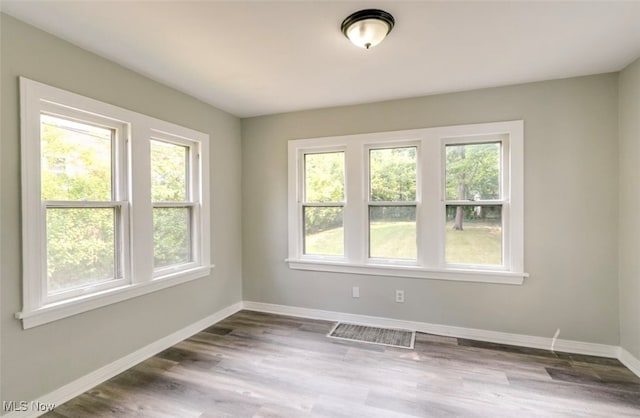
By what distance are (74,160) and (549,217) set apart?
4.07m

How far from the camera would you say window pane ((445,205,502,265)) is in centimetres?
303

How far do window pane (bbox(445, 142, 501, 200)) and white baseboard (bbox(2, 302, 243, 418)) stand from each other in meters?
3.11

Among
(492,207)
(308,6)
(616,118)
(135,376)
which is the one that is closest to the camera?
(308,6)

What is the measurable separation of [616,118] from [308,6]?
9.37 ft

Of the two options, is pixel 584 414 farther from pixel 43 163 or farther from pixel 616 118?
pixel 43 163

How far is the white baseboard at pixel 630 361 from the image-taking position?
2.36 meters

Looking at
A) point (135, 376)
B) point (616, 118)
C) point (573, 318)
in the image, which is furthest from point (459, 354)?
point (135, 376)

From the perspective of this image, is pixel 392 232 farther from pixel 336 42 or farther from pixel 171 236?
pixel 171 236

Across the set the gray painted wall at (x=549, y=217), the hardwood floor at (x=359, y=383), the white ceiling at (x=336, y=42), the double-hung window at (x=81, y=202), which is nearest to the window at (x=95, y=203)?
the double-hung window at (x=81, y=202)

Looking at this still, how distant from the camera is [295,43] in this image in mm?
2123

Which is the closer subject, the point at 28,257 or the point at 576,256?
the point at 28,257

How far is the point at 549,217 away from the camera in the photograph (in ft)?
9.14

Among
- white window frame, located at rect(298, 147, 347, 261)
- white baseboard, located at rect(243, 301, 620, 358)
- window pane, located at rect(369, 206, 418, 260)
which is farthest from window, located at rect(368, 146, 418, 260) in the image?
white baseboard, located at rect(243, 301, 620, 358)

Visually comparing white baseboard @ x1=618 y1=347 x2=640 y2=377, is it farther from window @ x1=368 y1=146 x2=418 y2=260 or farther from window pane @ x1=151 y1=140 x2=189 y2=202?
window pane @ x1=151 y1=140 x2=189 y2=202
